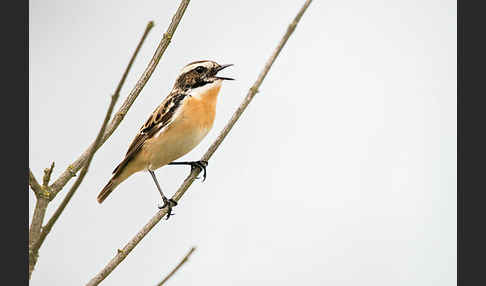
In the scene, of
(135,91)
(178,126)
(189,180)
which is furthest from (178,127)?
(135,91)

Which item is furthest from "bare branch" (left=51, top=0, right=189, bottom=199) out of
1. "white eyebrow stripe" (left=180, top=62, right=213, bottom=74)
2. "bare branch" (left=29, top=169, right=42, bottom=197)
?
"white eyebrow stripe" (left=180, top=62, right=213, bottom=74)

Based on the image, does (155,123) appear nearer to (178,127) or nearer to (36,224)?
(178,127)

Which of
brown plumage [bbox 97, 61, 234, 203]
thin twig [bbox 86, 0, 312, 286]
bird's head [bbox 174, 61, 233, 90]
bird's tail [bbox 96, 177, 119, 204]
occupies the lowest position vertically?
bird's tail [bbox 96, 177, 119, 204]

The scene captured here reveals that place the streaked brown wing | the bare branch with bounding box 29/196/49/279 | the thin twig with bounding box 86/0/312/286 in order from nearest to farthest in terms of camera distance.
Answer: the bare branch with bounding box 29/196/49/279
the thin twig with bounding box 86/0/312/286
the streaked brown wing

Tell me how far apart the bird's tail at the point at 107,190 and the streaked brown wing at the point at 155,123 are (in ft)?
0.25

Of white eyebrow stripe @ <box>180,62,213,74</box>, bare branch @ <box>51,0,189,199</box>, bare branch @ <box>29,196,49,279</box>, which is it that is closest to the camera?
bare branch @ <box>29,196,49,279</box>

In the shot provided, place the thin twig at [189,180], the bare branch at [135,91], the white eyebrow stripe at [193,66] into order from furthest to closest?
the white eyebrow stripe at [193,66]
the bare branch at [135,91]
the thin twig at [189,180]

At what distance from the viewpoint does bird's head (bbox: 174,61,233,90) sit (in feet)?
13.5

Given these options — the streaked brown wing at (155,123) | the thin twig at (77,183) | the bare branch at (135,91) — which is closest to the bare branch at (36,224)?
the thin twig at (77,183)

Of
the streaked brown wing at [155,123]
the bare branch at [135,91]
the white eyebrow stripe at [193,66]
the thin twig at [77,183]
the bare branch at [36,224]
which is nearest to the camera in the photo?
the thin twig at [77,183]

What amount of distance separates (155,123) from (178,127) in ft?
0.79

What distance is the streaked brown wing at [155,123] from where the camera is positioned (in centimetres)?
425

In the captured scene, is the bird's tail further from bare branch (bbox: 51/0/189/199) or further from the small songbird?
bare branch (bbox: 51/0/189/199)

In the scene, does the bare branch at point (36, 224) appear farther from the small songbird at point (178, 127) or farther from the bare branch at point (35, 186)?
the small songbird at point (178, 127)
